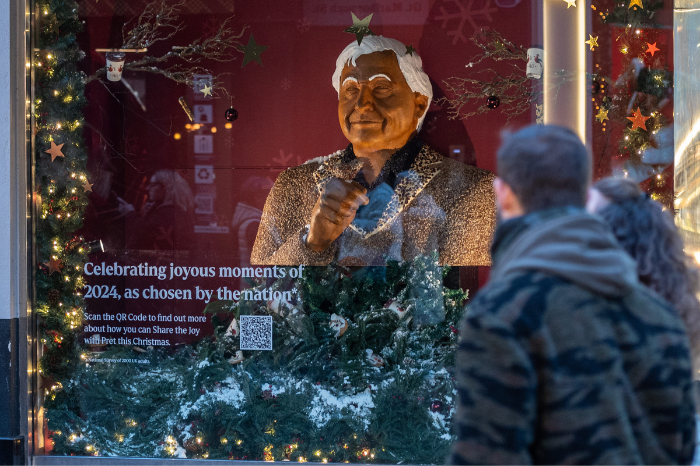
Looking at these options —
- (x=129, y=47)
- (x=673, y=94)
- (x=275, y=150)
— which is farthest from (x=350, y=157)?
(x=673, y=94)

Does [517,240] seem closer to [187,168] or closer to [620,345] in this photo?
[620,345]

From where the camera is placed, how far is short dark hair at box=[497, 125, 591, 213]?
1.57 m

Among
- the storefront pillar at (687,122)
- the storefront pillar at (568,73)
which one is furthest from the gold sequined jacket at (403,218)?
the storefront pillar at (687,122)

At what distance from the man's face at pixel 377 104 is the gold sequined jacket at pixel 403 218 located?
0.64 feet

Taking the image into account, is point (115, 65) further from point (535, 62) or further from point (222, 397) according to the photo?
point (535, 62)

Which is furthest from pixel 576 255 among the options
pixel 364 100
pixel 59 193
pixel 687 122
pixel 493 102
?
pixel 59 193

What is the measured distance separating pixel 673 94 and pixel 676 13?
54 cm

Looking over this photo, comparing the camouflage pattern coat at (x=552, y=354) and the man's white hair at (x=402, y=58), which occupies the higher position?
the man's white hair at (x=402, y=58)

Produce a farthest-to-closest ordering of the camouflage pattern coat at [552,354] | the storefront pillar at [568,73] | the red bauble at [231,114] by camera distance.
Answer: the red bauble at [231,114] → the storefront pillar at [568,73] → the camouflage pattern coat at [552,354]

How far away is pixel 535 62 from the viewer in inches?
162

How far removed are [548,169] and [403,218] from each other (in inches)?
104

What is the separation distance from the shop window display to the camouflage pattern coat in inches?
104

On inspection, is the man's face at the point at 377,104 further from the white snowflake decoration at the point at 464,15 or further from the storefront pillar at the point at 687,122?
the storefront pillar at the point at 687,122

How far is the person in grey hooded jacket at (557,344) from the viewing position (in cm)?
148
